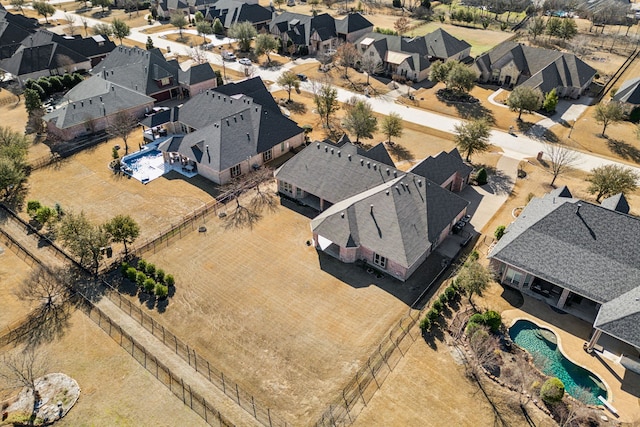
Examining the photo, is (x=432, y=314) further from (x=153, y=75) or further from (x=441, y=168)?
(x=153, y=75)

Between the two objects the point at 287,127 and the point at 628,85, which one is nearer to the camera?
the point at 287,127

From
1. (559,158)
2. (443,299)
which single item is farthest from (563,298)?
(559,158)

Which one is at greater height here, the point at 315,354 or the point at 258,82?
the point at 258,82

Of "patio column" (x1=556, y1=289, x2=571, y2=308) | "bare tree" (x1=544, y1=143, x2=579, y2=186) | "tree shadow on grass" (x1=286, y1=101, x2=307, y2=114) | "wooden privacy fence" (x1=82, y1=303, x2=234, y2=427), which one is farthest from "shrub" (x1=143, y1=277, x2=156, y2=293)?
"bare tree" (x1=544, y1=143, x2=579, y2=186)

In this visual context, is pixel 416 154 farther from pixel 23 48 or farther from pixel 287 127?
pixel 23 48

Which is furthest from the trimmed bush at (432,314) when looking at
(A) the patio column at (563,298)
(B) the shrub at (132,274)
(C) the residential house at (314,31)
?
(C) the residential house at (314,31)

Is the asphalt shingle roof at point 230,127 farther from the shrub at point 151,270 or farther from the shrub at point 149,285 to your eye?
the shrub at point 149,285

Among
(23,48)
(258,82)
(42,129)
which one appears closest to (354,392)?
(258,82)
